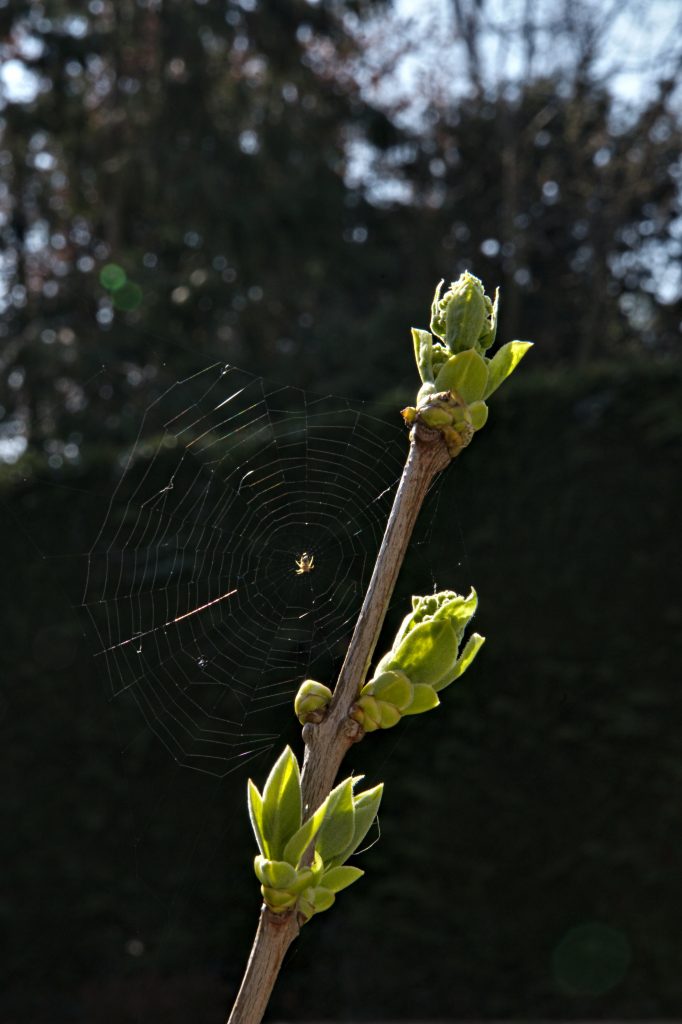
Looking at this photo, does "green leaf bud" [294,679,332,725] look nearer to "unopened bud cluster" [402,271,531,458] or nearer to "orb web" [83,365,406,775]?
"unopened bud cluster" [402,271,531,458]

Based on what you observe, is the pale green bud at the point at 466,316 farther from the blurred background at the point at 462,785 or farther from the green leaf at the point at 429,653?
the blurred background at the point at 462,785

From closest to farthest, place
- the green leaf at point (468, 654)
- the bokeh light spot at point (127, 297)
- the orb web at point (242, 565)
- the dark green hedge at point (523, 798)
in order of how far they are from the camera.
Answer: the green leaf at point (468, 654), the orb web at point (242, 565), the dark green hedge at point (523, 798), the bokeh light spot at point (127, 297)

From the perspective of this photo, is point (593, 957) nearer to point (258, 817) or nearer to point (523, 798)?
point (523, 798)

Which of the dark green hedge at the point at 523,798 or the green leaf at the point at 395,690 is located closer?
the green leaf at the point at 395,690

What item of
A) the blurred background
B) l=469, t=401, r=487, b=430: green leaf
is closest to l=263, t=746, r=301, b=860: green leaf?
l=469, t=401, r=487, b=430: green leaf

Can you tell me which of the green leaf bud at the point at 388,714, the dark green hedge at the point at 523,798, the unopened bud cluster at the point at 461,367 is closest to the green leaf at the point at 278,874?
the green leaf bud at the point at 388,714

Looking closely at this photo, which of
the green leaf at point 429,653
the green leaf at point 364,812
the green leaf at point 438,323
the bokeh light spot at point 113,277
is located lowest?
the green leaf at point 364,812
